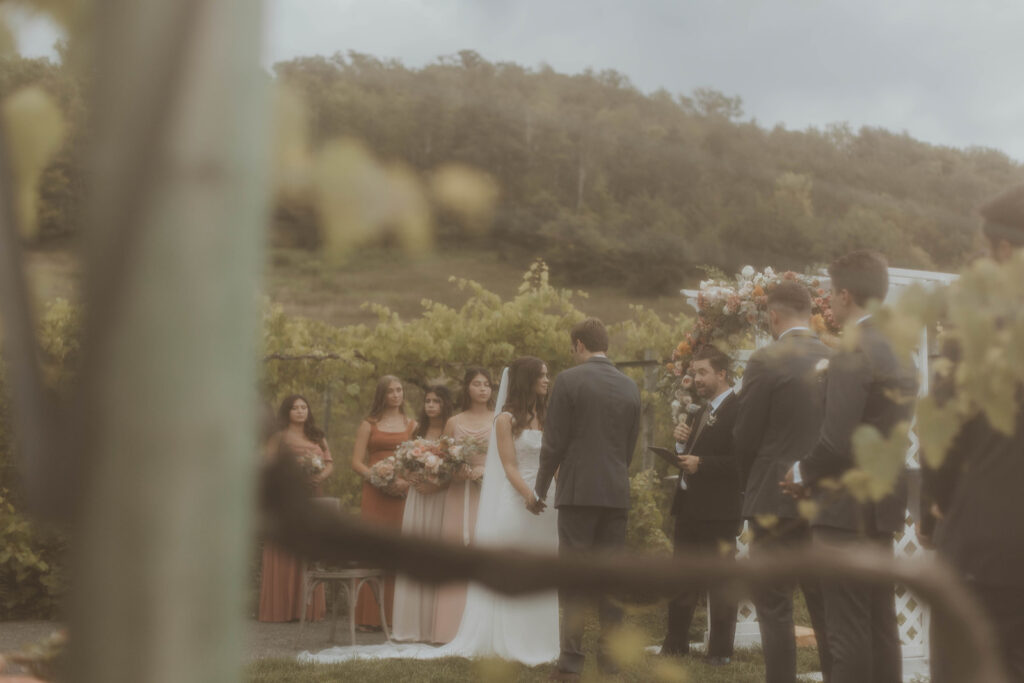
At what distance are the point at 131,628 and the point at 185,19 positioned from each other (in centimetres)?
46

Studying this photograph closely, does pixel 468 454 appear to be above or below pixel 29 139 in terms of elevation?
below

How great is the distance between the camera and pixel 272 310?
31.8 feet

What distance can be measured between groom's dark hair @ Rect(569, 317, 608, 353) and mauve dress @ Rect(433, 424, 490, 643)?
1.93 m

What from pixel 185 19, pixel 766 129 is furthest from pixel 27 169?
pixel 766 129

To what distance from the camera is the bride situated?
22.6 feet

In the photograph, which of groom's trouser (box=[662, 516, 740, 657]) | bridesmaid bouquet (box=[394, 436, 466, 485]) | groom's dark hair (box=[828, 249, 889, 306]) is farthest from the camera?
bridesmaid bouquet (box=[394, 436, 466, 485])

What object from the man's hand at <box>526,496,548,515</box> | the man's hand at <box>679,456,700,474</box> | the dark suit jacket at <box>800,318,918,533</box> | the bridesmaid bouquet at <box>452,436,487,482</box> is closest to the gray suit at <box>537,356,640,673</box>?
the man's hand at <box>679,456,700,474</box>

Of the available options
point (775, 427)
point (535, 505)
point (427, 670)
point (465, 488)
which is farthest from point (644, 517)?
point (775, 427)

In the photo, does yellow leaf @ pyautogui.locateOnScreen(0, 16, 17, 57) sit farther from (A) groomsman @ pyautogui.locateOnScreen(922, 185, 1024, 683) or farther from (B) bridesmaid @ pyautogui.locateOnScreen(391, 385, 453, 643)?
(B) bridesmaid @ pyautogui.locateOnScreen(391, 385, 453, 643)

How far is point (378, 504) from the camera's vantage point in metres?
8.26

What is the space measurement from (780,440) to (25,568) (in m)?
6.73

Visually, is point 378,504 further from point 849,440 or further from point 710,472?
point 849,440

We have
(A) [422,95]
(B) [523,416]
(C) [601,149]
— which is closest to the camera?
(A) [422,95]

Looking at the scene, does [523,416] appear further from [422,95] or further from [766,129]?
[422,95]
